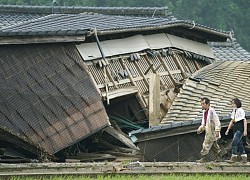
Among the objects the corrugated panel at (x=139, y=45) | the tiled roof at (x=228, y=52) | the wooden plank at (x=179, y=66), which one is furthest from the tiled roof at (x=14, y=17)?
the tiled roof at (x=228, y=52)

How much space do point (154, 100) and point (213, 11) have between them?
42912mm

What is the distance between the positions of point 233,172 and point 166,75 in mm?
9811

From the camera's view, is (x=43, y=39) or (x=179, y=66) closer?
(x=43, y=39)

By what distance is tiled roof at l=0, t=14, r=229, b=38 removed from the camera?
20.7m

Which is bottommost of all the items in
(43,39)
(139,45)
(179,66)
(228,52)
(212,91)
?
(212,91)

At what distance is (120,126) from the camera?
22.7 m

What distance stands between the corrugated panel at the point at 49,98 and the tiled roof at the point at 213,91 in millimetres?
2494

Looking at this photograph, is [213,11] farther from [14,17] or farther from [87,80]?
[87,80]

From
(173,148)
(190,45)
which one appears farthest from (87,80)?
(190,45)

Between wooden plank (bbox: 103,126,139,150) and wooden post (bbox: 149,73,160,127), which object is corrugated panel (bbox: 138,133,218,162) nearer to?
wooden plank (bbox: 103,126,139,150)

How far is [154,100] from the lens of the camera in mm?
22625

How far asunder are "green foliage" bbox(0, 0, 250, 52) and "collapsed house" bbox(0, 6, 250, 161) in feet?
122

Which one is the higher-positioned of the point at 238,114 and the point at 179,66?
the point at 179,66

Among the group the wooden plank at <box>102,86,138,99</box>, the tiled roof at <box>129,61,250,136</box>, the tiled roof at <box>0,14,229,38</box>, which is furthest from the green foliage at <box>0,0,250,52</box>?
the wooden plank at <box>102,86,138,99</box>
